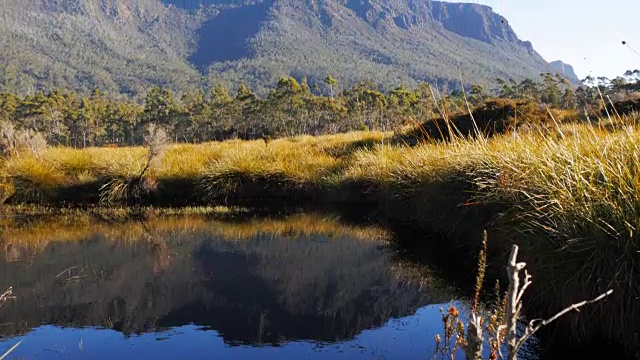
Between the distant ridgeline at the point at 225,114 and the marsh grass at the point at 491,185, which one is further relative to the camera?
the distant ridgeline at the point at 225,114

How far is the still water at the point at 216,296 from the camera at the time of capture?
434 centimetres

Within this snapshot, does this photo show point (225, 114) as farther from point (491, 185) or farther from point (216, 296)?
point (491, 185)

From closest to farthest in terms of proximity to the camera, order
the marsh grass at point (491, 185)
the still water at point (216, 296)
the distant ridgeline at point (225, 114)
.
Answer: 1. the marsh grass at point (491, 185)
2. the still water at point (216, 296)
3. the distant ridgeline at point (225, 114)

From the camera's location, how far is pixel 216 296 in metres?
5.55

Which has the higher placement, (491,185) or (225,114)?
(225,114)

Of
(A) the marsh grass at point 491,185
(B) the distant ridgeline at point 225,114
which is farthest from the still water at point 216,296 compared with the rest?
(B) the distant ridgeline at point 225,114

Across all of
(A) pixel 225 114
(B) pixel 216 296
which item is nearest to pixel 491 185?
(B) pixel 216 296

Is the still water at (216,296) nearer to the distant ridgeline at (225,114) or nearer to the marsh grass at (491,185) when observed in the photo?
the marsh grass at (491,185)

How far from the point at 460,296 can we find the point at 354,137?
1285cm

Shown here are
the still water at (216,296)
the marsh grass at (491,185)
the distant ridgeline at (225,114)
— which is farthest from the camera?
the distant ridgeline at (225,114)

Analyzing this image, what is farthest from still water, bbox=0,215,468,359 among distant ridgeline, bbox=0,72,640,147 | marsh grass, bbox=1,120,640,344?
distant ridgeline, bbox=0,72,640,147

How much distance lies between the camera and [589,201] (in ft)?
13.1

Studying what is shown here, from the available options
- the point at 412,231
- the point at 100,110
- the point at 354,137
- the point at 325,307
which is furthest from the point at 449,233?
the point at 100,110

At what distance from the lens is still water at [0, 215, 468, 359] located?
14.3 feet
